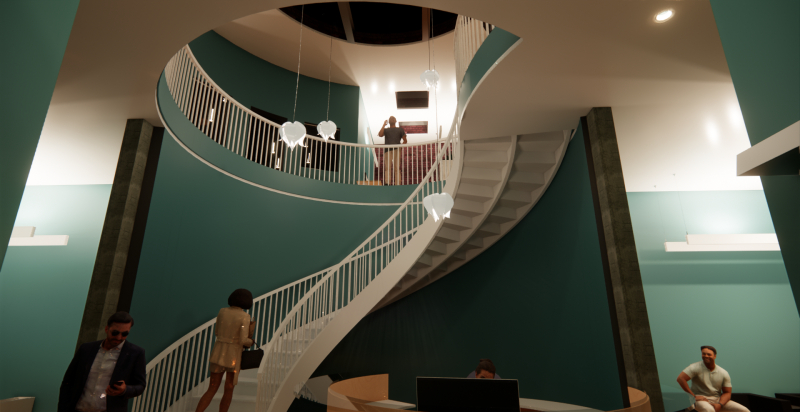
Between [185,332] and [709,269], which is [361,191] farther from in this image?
[709,269]

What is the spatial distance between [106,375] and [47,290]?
13.3ft

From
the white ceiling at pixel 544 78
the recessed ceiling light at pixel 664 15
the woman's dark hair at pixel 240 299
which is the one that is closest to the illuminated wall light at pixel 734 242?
the white ceiling at pixel 544 78

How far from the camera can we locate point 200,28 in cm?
336

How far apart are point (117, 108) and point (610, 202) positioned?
17.2 ft

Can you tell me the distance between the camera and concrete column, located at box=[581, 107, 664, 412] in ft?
12.0

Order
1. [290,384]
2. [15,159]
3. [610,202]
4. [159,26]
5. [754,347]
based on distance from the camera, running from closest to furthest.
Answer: [15,159] < [159,26] < [610,202] < [290,384] < [754,347]

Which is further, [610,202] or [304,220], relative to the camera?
[304,220]

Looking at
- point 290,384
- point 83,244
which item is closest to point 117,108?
point 83,244

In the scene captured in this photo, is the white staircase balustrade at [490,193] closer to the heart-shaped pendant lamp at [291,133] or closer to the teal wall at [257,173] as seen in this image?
the teal wall at [257,173]

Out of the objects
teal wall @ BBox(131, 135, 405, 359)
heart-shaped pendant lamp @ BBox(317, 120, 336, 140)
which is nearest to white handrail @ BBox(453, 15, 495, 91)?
heart-shaped pendant lamp @ BBox(317, 120, 336, 140)

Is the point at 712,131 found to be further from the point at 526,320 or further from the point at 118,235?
the point at 118,235

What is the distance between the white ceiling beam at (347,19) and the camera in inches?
328

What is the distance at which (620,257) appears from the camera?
3955mm

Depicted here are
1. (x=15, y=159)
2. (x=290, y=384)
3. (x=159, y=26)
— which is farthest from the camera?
(x=290, y=384)
